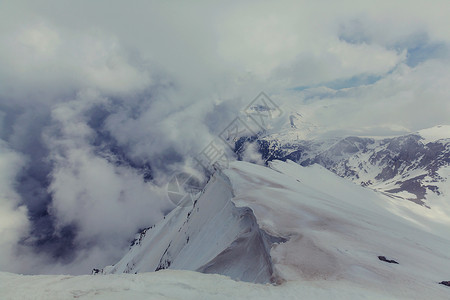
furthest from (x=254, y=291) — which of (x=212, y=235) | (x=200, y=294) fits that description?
(x=212, y=235)

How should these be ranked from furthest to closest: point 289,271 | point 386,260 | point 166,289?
point 386,260 < point 289,271 < point 166,289

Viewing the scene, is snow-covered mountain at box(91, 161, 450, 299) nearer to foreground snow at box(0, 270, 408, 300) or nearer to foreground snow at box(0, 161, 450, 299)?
foreground snow at box(0, 161, 450, 299)

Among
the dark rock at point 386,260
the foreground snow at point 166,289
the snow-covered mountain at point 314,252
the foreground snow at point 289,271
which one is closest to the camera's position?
the foreground snow at point 166,289

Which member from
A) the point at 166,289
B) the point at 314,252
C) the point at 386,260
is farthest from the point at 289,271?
the point at 386,260

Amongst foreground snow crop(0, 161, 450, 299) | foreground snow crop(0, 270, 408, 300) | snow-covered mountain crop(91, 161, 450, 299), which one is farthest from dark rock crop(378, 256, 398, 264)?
foreground snow crop(0, 270, 408, 300)

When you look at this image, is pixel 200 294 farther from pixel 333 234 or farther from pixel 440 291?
pixel 333 234

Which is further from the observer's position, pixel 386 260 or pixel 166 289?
pixel 386 260

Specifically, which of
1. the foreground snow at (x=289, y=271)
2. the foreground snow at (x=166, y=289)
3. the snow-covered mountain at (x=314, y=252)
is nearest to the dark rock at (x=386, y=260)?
the snow-covered mountain at (x=314, y=252)

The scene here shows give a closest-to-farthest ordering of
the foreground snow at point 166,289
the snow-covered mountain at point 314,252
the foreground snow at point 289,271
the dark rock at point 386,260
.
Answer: the foreground snow at point 166,289
the foreground snow at point 289,271
the snow-covered mountain at point 314,252
the dark rock at point 386,260

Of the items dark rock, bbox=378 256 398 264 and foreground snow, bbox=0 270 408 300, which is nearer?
foreground snow, bbox=0 270 408 300

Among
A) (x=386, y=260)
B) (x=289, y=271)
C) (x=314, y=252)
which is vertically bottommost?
(x=289, y=271)

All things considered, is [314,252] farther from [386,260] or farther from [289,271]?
[386,260]

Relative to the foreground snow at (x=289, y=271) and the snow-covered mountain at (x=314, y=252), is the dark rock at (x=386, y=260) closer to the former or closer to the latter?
the snow-covered mountain at (x=314, y=252)

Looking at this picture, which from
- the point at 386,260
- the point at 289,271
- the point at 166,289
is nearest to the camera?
the point at 166,289
